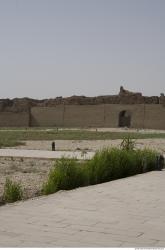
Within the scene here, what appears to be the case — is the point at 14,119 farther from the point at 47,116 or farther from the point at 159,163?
the point at 159,163

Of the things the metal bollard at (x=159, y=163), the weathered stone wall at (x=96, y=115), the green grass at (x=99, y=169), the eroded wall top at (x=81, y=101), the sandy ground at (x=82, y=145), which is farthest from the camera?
the eroded wall top at (x=81, y=101)

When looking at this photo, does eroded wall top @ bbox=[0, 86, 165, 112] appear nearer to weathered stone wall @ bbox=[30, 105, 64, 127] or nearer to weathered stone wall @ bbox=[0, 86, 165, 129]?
weathered stone wall @ bbox=[0, 86, 165, 129]

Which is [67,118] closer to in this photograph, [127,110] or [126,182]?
[127,110]

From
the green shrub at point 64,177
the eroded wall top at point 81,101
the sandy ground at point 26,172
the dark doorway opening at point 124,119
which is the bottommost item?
the sandy ground at point 26,172

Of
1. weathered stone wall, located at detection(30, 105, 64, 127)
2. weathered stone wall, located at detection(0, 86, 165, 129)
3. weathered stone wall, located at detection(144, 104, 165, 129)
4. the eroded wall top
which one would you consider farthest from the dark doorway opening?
weathered stone wall, located at detection(30, 105, 64, 127)

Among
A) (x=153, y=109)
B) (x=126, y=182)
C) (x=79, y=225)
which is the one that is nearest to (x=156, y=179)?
(x=126, y=182)

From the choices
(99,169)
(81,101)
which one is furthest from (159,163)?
(81,101)

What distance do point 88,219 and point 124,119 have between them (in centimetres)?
4945

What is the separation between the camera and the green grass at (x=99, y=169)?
8734 millimetres

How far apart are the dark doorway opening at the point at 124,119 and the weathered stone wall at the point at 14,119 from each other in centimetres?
1189

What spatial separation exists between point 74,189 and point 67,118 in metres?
47.4

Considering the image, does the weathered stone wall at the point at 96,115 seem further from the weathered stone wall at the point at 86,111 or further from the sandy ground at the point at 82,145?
the sandy ground at the point at 82,145

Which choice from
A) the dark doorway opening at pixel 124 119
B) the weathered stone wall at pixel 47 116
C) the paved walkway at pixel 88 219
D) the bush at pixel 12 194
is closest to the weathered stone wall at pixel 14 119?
the weathered stone wall at pixel 47 116

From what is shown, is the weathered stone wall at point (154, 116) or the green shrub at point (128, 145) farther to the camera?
the weathered stone wall at point (154, 116)
